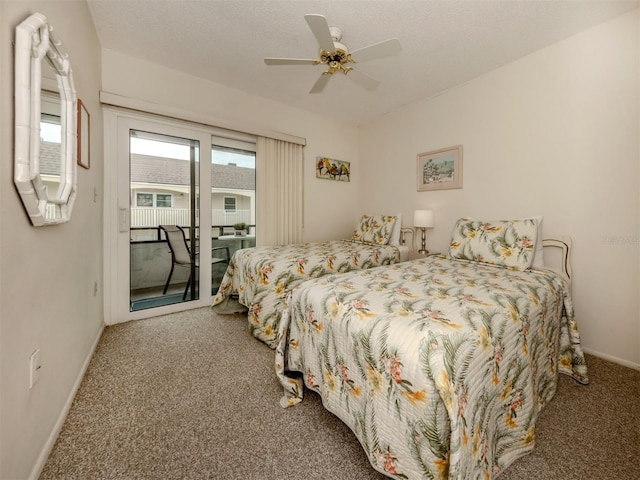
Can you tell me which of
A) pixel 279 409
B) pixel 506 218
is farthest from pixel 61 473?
pixel 506 218

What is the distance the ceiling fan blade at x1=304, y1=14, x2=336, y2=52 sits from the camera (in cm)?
160

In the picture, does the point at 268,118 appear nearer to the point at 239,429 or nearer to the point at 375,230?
the point at 375,230

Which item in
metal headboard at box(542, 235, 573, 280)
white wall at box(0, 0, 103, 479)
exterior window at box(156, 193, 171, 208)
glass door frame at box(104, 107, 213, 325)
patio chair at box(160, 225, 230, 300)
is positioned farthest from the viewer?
patio chair at box(160, 225, 230, 300)

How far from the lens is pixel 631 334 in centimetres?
200

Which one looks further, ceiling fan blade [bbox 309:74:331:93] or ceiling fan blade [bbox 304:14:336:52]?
ceiling fan blade [bbox 309:74:331:93]

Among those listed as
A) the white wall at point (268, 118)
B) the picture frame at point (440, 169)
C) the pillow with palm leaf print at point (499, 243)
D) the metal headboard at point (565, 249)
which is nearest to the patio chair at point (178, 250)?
the white wall at point (268, 118)

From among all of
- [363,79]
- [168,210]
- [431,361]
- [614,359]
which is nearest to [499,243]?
[614,359]

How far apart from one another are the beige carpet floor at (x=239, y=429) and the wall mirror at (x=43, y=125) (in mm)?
1062

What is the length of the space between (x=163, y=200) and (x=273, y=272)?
1631mm

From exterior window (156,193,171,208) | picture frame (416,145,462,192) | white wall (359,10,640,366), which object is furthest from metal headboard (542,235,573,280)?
exterior window (156,193,171,208)

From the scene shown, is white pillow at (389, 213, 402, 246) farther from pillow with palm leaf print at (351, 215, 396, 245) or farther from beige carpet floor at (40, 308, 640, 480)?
beige carpet floor at (40, 308, 640, 480)

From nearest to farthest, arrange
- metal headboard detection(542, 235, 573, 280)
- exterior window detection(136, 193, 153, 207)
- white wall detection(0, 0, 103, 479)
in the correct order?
white wall detection(0, 0, 103, 479)
metal headboard detection(542, 235, 573, 280)
exterior window detection(136, 193, 153, 207)

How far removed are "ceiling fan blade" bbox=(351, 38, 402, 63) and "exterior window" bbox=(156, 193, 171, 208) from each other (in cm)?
234

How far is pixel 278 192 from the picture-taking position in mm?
3574
